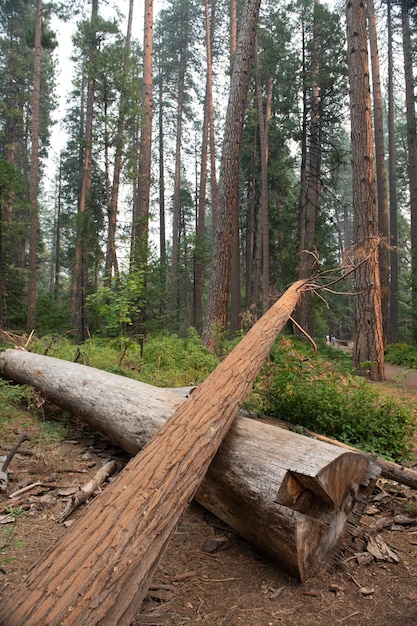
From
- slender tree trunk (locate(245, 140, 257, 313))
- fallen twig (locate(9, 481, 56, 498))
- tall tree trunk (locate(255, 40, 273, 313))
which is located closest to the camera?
fallen twig (locate(9, 481, 56, 498))

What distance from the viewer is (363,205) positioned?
30.1 feet

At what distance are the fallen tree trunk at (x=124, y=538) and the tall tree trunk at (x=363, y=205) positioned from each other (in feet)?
21.0

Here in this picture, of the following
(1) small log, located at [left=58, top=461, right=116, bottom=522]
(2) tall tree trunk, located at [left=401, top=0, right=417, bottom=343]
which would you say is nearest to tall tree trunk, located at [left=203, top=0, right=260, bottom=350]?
(1) small log, located at [left=58, top=461, right=116, bottom=522]

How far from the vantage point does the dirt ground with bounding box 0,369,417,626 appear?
2.31m

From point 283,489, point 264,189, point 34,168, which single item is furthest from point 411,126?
point 283,489

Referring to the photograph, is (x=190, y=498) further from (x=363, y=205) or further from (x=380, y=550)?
(x=363, y=205)

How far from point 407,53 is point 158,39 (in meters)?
19.5

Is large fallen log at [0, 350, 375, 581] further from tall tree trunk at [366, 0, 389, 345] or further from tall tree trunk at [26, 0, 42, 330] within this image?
tall tree trunk at [26, 0, 42, 330]

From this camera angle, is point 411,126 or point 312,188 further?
point 312,188

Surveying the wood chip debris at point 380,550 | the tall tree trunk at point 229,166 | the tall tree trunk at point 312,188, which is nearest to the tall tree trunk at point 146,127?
the tall tree trunk at point 229,166

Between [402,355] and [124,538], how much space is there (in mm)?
14620

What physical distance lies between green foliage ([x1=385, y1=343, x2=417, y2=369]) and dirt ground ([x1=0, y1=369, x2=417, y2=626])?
1115cm

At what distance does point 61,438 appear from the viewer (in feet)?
16.3

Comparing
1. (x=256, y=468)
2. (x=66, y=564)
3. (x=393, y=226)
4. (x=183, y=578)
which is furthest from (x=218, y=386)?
(x=393, y=226)
